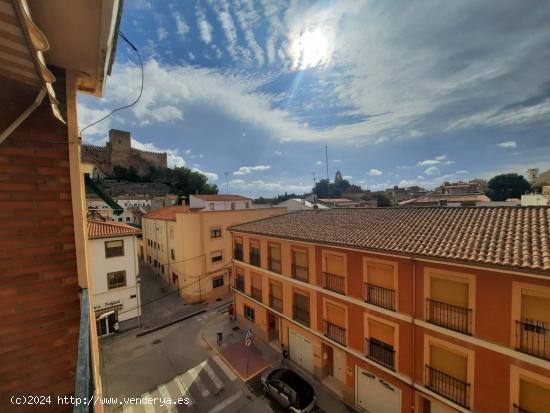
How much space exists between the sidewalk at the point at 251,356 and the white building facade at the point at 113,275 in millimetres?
Result: 5750

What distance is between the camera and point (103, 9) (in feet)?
5.96

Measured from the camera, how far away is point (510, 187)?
5494 cm

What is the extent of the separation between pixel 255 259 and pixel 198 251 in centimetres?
731

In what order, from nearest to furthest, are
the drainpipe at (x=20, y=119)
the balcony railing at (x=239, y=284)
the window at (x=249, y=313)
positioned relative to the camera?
the drainpipe at (x=20, y=119) → the window at (x=249, y=313) → the balcony railing at (x=239, y=284)

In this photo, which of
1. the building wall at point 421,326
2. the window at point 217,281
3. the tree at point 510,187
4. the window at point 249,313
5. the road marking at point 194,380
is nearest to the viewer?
the building wall at point 421,326

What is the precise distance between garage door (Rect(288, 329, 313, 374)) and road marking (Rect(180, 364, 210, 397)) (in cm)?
481

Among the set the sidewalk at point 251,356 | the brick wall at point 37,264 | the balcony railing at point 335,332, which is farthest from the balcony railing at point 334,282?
the brick wall at point 37,264

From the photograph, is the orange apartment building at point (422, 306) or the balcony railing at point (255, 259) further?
the balcony railing at point (255, 259)

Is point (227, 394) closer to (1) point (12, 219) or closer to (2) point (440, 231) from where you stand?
(2) point (440, 231)

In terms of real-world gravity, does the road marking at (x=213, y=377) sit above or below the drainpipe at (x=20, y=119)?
below

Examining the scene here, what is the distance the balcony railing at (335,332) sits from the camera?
11.3 meters

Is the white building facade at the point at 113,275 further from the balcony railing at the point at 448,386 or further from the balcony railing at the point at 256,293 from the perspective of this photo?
the balcony railing at the point at 448,386

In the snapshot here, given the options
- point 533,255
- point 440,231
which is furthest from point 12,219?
point 440,231

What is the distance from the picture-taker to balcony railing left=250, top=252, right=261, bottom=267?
1609 cm
